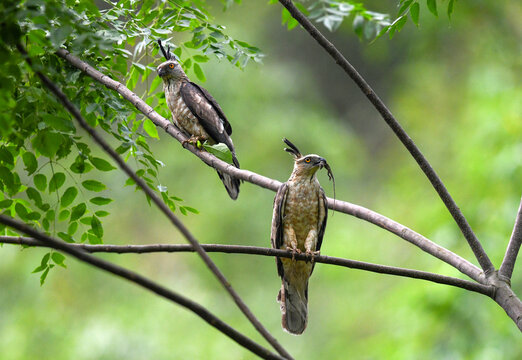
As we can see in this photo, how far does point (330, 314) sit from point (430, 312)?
6.77 m

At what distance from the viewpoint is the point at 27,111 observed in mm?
2404

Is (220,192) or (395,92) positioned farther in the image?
(395,92)

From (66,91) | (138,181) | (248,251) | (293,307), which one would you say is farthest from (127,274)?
(293,307)

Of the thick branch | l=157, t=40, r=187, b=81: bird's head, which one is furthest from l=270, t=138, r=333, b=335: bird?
l=157, t=40, r=187, b=81: bird's head

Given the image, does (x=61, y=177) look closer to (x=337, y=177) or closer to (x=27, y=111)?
(x=27, y=111)

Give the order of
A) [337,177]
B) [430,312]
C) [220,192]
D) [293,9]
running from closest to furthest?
[293,9] < [430,312] < [220,192] < [337,177]

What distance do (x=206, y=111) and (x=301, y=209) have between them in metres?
1.13

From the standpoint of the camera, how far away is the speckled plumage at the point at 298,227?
3.69 meters

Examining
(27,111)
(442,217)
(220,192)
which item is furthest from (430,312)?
(220,192)

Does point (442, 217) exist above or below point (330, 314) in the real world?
below

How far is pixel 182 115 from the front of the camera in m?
4.41

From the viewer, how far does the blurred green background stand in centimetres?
645

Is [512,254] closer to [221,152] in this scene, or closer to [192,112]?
[221,152]

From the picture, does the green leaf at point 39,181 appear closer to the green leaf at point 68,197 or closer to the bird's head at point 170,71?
the green leaf at point 68,197
